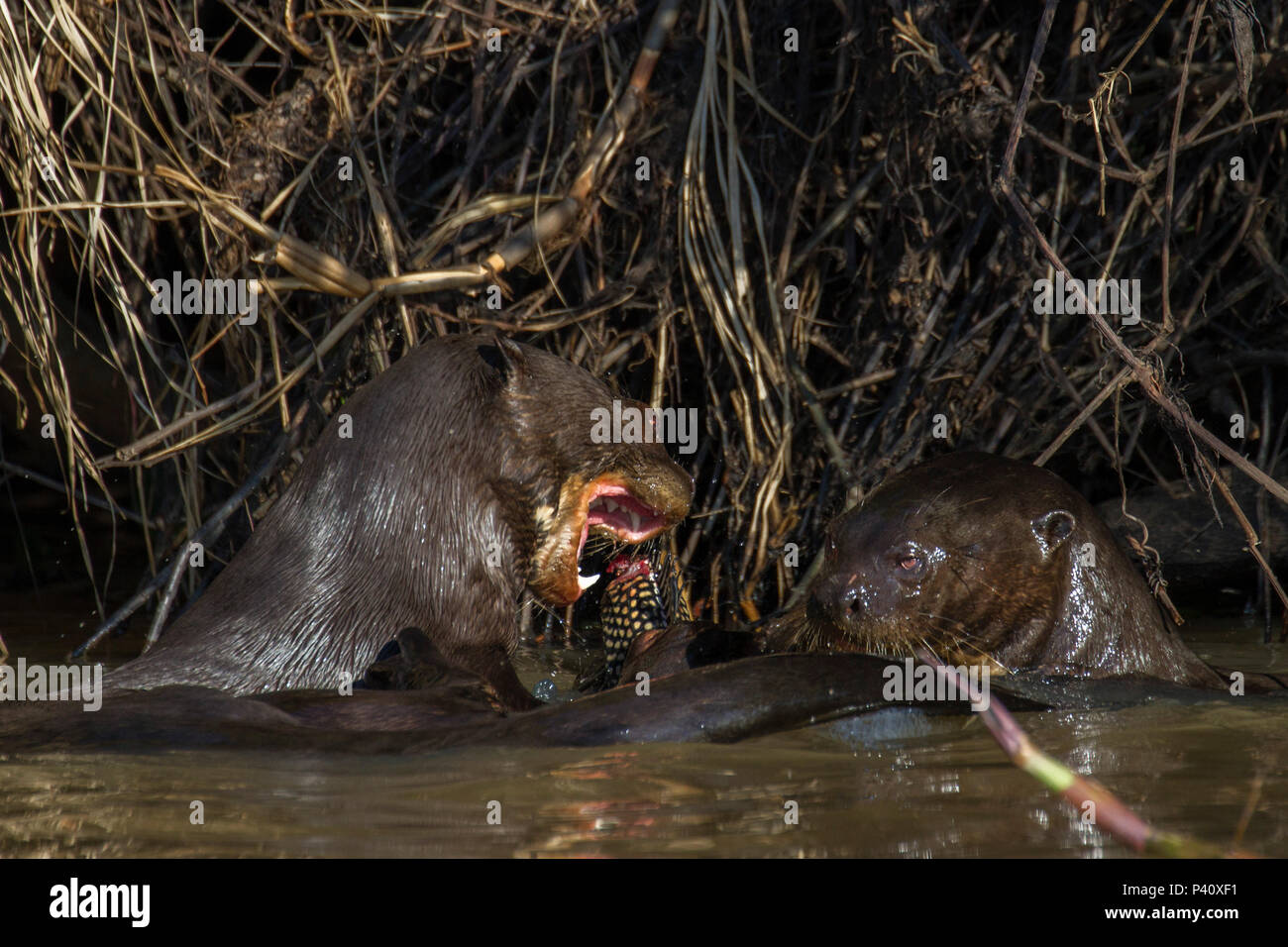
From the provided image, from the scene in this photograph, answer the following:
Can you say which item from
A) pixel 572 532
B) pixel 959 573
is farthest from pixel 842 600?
pixel 572 532

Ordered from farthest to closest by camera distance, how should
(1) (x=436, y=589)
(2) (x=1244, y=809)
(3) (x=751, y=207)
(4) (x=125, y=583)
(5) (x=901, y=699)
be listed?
(4) (x=125, y=583) < (3) (x=751, y=207) < (1) (x=436, y=589) < (5) (x=901, y=699) < (2) (x=1244, y=809)

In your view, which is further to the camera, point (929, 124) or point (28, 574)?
point (28, 574)

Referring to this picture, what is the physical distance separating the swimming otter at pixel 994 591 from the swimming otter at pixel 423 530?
0.64 m

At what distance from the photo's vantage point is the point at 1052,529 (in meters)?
3.37

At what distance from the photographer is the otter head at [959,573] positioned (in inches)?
132

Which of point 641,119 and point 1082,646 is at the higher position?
point 641,119

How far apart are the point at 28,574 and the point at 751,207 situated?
10.5 feet

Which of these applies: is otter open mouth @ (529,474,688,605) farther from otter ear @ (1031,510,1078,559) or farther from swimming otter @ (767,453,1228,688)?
otter ear @ (1031,510,1078,559)

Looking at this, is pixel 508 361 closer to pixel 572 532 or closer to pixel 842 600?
pixel 572 532

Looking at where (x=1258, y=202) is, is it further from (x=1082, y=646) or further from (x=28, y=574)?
(x=28, y=574)

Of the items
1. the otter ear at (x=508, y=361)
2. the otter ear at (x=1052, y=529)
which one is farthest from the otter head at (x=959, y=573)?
the otter ear at (x=508, y=361)

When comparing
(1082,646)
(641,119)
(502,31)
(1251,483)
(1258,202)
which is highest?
(502,31)

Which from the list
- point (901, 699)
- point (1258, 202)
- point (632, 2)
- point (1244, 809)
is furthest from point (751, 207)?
point (1244, 809)

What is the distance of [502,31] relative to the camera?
4.36 metres
